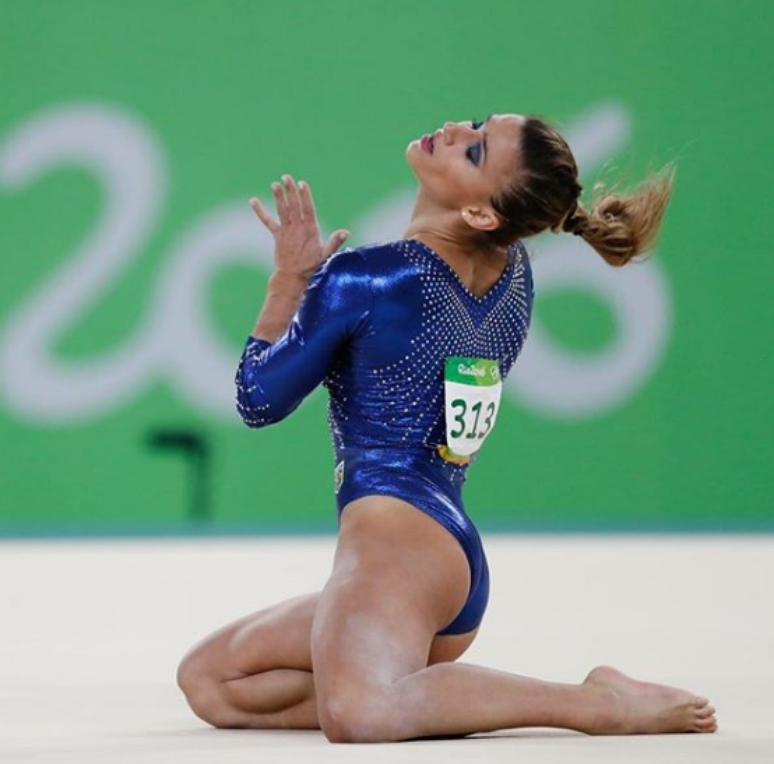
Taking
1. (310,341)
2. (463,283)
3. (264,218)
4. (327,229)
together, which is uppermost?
(327,229)

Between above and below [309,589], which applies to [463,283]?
above

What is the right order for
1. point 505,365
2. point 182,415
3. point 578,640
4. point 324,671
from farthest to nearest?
point 182,415, point 578,640, point 505,365, point 324,671

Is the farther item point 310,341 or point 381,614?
point 310,341

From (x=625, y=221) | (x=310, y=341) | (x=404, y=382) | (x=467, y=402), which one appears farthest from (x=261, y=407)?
(x=625, y=221)

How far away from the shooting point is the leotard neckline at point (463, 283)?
2918 mm

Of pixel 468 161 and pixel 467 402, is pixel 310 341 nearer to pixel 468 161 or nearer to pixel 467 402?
pixel 467 402

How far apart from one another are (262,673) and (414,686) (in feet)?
1.38

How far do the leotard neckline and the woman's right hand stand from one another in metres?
0.16

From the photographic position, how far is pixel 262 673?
9.56ft

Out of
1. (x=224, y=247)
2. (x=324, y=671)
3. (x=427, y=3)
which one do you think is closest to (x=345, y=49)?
(x=427, y=3)

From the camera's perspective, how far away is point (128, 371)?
23.7 ft

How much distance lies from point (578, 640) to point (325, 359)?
142 cm

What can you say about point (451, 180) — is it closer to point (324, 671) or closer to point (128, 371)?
point (324, 671)

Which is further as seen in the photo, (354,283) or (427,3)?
(427,3)
